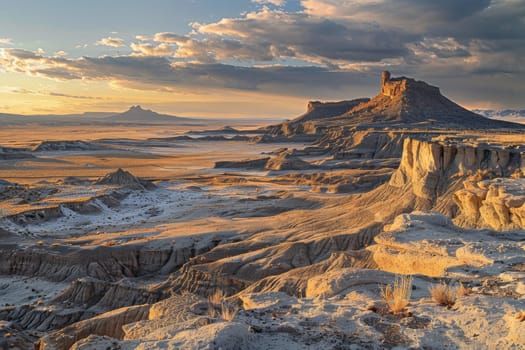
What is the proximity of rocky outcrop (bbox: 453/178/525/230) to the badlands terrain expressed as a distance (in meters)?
0.06

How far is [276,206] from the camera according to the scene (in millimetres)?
34406

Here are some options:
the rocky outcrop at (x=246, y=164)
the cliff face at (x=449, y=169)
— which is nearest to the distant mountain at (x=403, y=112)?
the rocky outcrop at (x=246, y=164)

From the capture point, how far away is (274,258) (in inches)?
786

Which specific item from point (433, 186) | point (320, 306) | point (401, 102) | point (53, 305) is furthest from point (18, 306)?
point (401, 102)

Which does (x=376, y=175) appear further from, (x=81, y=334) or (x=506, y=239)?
(x=81, y=334)

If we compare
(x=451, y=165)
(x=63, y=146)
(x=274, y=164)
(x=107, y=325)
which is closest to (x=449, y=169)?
(x=451, y=165)

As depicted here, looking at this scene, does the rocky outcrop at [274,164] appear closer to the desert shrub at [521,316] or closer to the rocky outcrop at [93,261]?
the rocky outcrop at [93,261]

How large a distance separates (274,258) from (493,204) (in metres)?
8.78

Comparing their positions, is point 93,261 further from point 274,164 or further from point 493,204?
point 274,164

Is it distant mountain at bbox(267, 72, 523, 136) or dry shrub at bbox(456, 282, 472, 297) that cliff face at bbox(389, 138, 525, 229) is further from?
distant mountain at bbox(267, 72, 523, 136)

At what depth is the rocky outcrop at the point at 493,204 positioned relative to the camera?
564 inches

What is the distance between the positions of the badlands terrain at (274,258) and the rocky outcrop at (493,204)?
0.06 meters

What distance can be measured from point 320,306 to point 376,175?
40.2 meters

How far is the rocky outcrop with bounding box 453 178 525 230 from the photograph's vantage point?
564 inches
